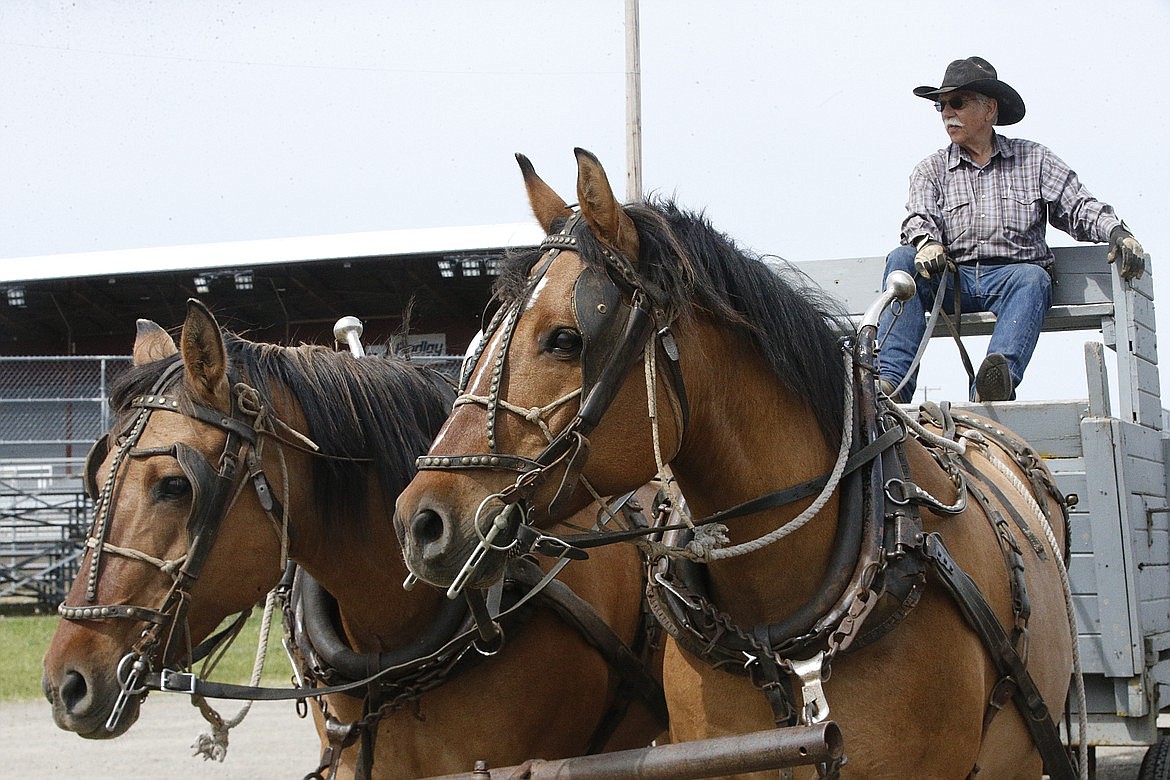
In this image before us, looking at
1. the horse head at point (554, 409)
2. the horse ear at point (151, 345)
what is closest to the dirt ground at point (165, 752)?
the horse ear at point (151, 345)

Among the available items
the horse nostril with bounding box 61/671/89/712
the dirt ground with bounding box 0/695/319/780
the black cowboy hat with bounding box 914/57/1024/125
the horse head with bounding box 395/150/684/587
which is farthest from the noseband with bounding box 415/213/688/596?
the dirt ground with bounding box 0/695/319/780

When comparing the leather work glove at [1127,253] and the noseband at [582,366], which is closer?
the noseband at [582,366]

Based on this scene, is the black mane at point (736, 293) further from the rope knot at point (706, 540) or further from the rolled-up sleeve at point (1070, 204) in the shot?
the rolled-up sleeve at point (1070, 204)

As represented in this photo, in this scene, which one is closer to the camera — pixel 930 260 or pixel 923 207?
pixel 930 260

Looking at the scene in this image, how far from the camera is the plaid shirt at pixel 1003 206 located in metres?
4.62

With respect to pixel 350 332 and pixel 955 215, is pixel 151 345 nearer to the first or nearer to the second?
pixel 350 332

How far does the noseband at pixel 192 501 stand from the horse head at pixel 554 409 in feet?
2.49

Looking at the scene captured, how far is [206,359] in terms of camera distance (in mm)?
2857

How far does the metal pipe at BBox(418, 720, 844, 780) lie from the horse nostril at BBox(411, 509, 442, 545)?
0.48 m

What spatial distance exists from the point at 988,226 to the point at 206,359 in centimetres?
316

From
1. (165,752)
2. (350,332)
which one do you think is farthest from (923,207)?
(165,752)

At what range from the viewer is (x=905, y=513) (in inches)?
98.8

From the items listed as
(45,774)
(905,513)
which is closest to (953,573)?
(905,513)

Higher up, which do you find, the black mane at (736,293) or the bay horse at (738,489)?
the black mane at (736,293)
